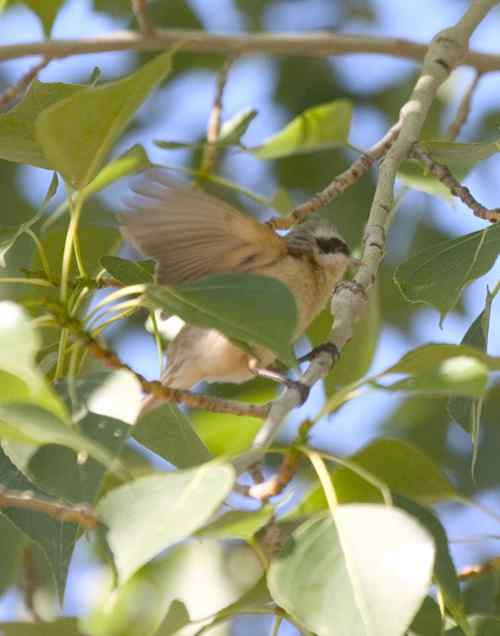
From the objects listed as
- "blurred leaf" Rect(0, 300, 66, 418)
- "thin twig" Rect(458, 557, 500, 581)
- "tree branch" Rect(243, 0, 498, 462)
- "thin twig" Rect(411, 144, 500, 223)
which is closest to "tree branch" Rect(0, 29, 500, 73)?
"tree branch" Rect(243, 0, 498, 462)

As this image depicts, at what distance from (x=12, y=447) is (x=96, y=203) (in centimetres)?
328

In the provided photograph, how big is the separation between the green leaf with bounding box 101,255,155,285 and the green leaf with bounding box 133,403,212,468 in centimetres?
34

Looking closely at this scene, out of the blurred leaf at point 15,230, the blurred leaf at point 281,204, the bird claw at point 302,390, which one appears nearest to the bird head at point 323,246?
the blurred leaf at point 281,204

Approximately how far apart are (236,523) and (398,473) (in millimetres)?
808

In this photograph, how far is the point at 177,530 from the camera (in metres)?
1.86

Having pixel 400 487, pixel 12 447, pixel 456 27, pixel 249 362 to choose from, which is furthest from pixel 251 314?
pixel 456 27

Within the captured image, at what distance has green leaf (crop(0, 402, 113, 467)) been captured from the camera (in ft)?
6.19

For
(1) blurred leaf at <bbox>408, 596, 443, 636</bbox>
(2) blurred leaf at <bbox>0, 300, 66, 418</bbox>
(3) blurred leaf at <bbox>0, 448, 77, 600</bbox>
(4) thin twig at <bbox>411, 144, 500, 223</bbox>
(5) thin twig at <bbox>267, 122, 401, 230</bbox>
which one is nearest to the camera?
(2) blurred leaf at <bbox>0, 300, 66, 418</bbox>

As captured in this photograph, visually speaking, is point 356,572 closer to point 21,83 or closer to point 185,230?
point 185,230

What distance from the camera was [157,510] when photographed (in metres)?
1.94

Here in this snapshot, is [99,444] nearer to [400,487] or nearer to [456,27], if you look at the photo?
[400,487]

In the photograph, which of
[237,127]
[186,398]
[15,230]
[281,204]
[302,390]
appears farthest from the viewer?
[281,204]

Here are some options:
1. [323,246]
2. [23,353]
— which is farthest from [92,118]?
[323,246]

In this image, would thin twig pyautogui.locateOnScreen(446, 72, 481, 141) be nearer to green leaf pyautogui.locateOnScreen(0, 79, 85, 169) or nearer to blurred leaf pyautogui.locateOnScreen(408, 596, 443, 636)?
green leaf pyautogui.locateOnScreen(0, 79, 85, 169)
